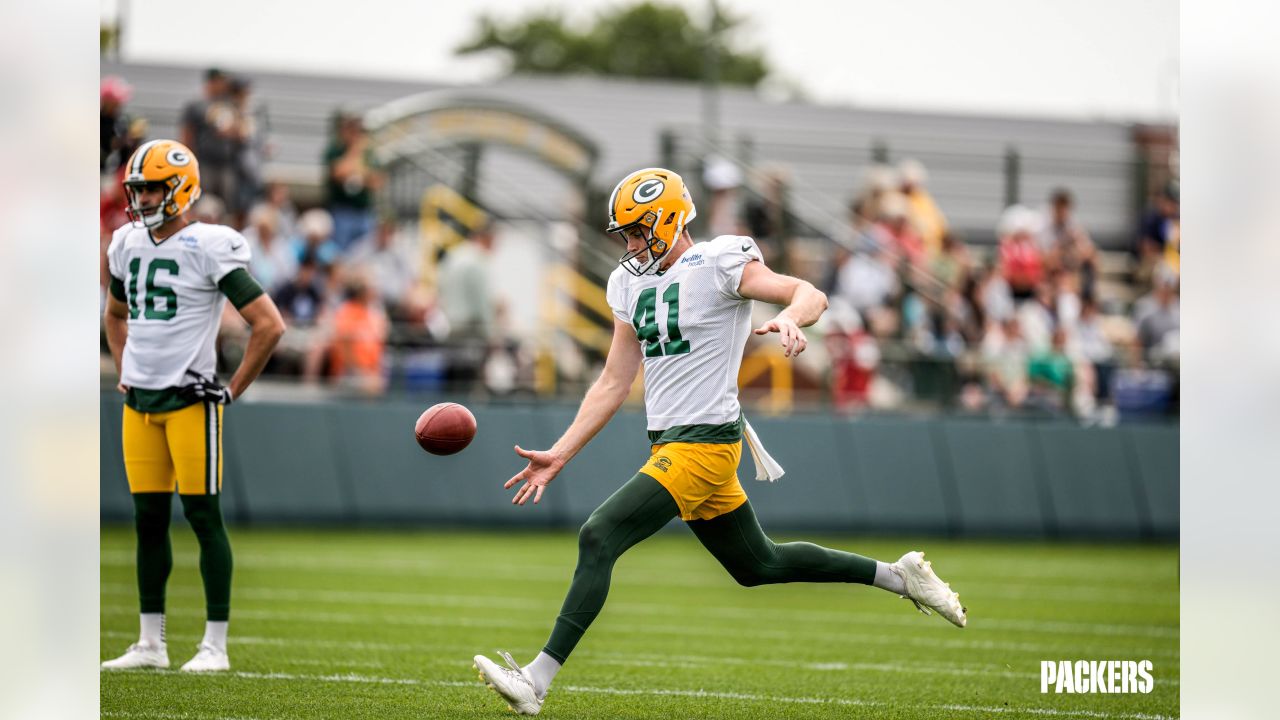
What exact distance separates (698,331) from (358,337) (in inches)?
386

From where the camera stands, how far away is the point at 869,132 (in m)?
29.4

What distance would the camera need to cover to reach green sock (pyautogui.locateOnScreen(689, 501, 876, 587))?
21.9 feet

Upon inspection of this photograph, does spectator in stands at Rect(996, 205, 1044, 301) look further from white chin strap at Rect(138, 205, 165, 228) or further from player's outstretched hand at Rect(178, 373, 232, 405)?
white chin strap at Rect(138, 205, 165, 228)

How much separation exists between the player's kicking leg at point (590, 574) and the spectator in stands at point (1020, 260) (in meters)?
13.1

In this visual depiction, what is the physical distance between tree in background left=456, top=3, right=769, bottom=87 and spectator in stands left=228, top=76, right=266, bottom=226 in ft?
165

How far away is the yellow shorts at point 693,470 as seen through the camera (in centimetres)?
638

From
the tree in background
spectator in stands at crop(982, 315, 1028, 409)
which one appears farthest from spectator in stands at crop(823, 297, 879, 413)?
the tree in background

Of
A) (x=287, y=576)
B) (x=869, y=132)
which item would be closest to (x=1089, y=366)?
(x=287, y=576)

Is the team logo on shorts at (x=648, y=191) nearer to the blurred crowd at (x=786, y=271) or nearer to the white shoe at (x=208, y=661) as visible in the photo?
the white shoe at (x=208, y=661)

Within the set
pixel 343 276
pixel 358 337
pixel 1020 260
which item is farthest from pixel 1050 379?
pixel 343 276

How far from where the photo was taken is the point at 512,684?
6074mm

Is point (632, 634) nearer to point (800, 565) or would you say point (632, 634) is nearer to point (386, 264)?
point (800, 565)

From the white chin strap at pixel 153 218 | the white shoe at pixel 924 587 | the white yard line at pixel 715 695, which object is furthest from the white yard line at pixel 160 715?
the white shoe at pixel 924 587
